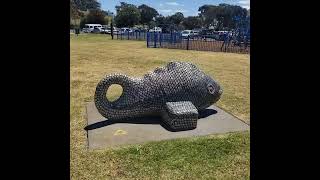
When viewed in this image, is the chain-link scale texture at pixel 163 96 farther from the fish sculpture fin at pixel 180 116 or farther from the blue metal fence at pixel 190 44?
the blue metal fence at pixel 190 44

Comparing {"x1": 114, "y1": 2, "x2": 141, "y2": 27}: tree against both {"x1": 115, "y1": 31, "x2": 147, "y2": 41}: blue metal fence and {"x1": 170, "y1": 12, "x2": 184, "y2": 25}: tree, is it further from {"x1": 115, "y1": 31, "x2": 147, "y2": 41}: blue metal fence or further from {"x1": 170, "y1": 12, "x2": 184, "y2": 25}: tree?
{"x1": 115, "y1": 31, "x2": 147, "y2": 41}: blue metal fence

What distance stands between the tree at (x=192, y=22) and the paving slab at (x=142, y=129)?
324 feet

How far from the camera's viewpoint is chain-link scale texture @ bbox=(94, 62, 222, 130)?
6531mm

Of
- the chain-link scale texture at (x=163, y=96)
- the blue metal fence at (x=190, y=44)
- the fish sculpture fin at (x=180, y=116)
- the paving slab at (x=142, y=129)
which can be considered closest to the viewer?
the paving slab at (x=142, y=129)

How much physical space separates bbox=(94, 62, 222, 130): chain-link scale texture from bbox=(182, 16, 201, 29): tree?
9851cm

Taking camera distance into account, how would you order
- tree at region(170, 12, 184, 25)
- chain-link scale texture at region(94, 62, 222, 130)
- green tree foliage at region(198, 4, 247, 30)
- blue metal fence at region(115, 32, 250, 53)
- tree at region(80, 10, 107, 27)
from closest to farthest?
chain-link scale texture at region(94, 62, 222, 130), blue metal fence at region(115, 32, 250, 53), tree at region(80, 10, 107, 27), green tree foliage at region(198, 4, 247, 30), tree at region(170, 12, 184, 25)

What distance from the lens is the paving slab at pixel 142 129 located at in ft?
19.5

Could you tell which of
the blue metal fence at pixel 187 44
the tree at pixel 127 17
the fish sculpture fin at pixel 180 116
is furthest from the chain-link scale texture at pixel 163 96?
the tree at pixel 127 17

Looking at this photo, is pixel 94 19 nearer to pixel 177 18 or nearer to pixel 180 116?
pixel 177 18

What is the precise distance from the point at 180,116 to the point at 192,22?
10324 centimetres

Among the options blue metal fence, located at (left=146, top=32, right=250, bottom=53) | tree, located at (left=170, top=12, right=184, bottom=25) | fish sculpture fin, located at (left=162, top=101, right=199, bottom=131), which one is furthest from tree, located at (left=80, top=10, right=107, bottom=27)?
fish sculpture fin, located at (left=162, top=101, right=199, bottom=131)

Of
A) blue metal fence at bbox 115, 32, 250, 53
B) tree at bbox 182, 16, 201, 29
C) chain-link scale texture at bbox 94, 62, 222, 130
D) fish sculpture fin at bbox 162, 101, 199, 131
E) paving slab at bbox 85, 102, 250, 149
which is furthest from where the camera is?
tree at bbox 182, 16, 201, 29
